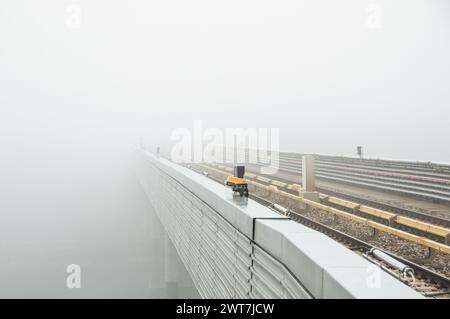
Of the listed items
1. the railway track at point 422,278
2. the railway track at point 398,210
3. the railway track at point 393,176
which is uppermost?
the railway track at point 393,176

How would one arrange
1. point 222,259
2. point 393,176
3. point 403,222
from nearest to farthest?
point 222,259 → point 403,222 → point 393,176

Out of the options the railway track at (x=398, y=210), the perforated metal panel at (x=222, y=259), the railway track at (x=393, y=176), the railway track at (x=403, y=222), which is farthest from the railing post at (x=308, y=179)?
the railway track at (x=393, y=176)

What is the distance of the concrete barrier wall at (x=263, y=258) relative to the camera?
2629 millimetres

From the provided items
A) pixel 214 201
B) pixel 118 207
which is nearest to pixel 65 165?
pixel 118 207

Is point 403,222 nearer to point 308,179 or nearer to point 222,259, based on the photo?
point 308,179

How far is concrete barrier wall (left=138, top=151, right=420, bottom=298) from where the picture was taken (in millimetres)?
2629

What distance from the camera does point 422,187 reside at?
1137 cm

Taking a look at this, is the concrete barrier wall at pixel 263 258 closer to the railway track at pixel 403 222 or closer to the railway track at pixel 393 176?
the railway track at pixel 403 222

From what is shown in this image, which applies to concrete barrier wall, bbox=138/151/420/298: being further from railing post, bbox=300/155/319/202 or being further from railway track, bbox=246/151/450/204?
railway track, bbox=246/151/450/204

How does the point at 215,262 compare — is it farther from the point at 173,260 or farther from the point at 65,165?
the point at 65,165

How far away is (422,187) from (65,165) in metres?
61.5

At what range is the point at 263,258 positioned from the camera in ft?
12.8

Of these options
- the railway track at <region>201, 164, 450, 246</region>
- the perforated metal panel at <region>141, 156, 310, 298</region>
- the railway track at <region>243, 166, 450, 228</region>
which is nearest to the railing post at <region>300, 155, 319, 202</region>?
the railway track at <region>201, 164, 450, 246</region>

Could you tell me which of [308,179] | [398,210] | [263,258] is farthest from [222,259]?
[398,210]
